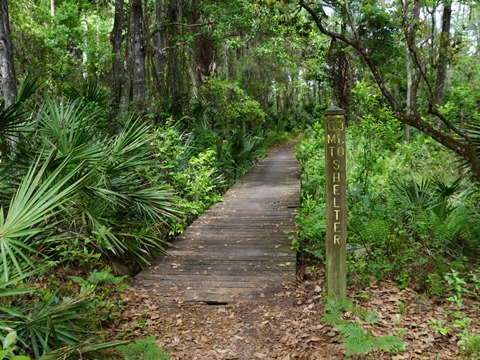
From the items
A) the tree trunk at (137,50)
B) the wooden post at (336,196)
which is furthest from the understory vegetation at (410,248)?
the tree trunk at (137,50)

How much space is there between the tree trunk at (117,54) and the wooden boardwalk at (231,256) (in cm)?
516

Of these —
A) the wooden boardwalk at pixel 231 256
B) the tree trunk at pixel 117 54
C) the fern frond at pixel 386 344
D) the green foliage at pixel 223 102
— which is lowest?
the wooden boardwalk at pixel 231 256

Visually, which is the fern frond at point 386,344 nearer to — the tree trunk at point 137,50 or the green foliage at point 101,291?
the green foliage at point 101,291

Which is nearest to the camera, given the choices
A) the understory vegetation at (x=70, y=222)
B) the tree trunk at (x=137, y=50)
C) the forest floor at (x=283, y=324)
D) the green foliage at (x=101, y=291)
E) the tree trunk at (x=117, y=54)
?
the understory vegetation at (x=70, y=222)

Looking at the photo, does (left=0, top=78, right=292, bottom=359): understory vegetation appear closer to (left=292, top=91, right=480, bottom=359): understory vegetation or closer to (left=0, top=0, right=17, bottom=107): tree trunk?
(left=0, top=0, right=17, bottom=107): tree trunk

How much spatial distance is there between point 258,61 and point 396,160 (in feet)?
44.8

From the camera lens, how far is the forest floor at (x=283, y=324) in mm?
3297

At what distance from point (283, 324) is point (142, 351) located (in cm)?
128

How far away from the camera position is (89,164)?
4309 mm

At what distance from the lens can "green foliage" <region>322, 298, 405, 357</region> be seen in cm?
294

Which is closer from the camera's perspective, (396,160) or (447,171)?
(447,171)

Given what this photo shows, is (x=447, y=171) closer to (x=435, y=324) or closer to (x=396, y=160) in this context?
(x=396, y=160)

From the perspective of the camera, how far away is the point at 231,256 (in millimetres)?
5496

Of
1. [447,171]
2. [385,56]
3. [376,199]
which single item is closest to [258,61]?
[385,56]
